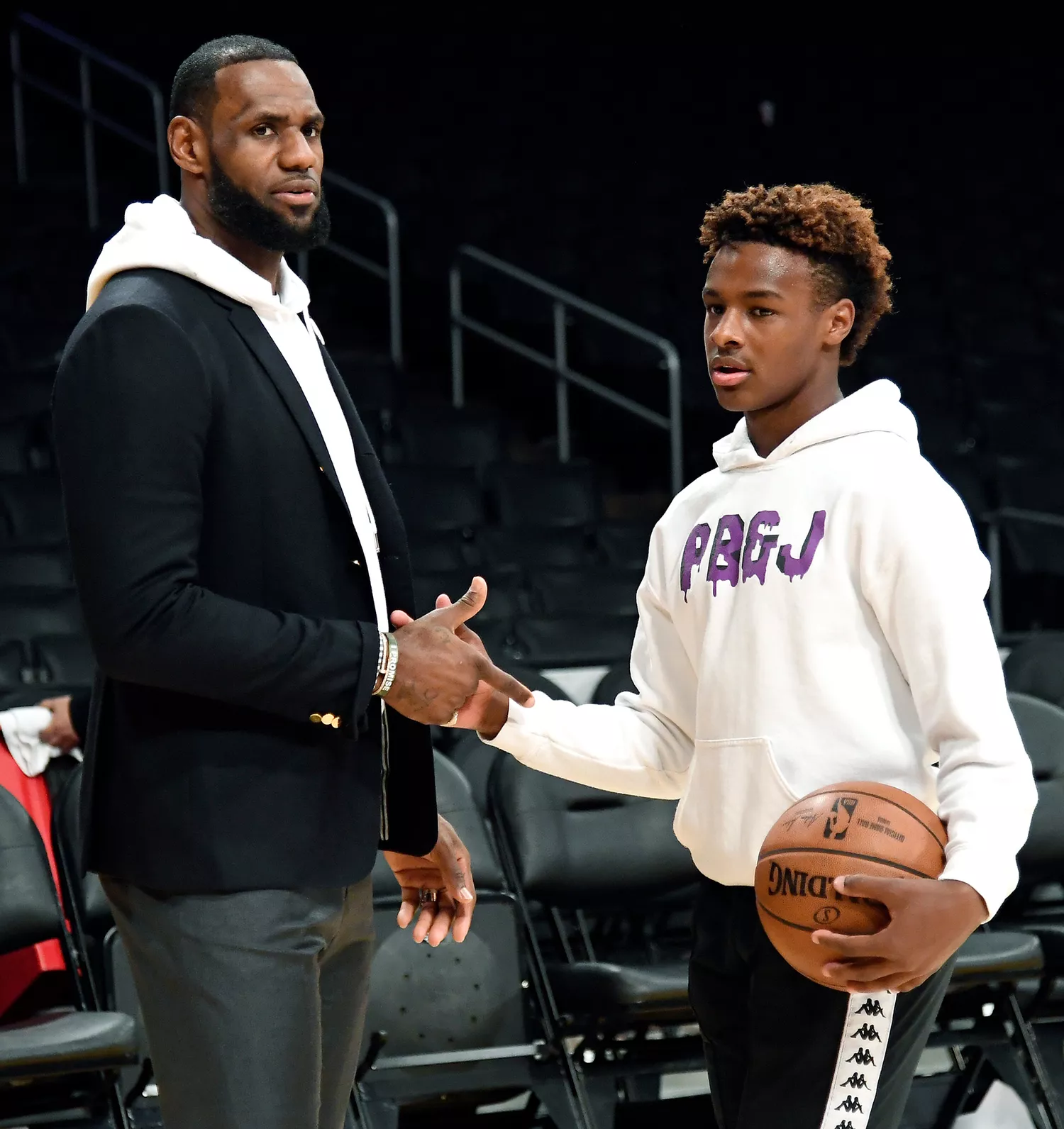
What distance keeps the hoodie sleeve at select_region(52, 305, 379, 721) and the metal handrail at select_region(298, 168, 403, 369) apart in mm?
6764

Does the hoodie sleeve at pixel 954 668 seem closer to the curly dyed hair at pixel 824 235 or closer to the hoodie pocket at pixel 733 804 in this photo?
the hoodie pocket at pixel 733 804

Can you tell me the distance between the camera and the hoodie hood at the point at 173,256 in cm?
209

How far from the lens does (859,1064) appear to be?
210cm

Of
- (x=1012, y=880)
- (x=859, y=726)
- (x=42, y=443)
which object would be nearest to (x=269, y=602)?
(x=859, y=726)

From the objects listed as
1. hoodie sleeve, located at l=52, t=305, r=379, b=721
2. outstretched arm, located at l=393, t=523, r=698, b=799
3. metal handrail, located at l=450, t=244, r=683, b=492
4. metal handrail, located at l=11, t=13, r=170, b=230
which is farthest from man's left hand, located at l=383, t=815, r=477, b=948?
metal handrail, located at l=11, t=13, r=170, b=230

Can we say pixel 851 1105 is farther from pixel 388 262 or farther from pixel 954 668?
A: pixel 388 262

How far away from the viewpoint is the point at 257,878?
1.97 metres

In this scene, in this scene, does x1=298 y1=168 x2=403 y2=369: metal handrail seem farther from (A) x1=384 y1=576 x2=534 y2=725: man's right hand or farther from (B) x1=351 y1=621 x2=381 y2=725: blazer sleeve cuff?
(B) x1=351 y1=621 x2=381 y2=725: blazer sleeve cuff

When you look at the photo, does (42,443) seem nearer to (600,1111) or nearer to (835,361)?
(600,1111)

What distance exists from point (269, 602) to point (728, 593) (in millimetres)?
641

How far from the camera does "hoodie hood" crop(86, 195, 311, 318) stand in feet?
6.86

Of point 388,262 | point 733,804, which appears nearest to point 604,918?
point 733,804

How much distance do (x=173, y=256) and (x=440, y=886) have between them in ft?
3.22

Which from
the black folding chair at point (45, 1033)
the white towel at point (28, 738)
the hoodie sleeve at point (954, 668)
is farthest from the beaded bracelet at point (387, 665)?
the white towel at point (28, 738)
